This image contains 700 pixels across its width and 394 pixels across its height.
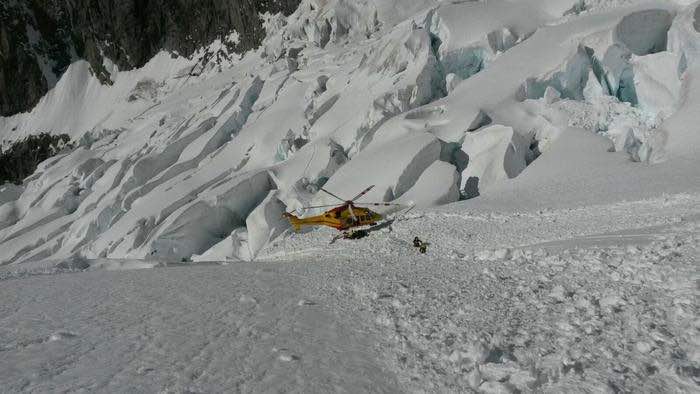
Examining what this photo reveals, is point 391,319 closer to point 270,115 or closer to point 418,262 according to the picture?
point 418,262

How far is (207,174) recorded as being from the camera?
1299 inches

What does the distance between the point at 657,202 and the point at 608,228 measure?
10.7ft

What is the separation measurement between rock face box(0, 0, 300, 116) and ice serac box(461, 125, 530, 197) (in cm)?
5213

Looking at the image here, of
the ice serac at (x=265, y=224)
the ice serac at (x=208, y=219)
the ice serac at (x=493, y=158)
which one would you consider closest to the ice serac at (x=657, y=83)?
the ice serac at (x=493, y=158)

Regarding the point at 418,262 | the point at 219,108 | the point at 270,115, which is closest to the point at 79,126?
the point at 219,108

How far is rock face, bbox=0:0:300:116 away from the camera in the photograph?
6700 centimetres

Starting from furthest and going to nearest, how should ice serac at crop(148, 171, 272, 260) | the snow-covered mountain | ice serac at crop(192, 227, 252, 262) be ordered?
ice serac at crop(148, 171, 272, 260) → ice serac at crop(192, 227, 252, 262) → the snow-covered mountain

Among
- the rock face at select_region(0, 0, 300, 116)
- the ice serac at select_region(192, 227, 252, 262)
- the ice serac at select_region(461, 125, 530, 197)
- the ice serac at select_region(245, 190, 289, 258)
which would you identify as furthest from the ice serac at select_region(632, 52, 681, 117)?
the rock face at select_region(0, 0, 300, 116)

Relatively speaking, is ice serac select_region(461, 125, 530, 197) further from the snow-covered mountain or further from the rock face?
the rock face

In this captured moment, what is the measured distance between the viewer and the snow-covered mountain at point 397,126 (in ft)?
72.2

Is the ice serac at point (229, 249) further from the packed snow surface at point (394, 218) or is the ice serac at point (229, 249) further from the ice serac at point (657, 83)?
the ice serac at point (657, 83)

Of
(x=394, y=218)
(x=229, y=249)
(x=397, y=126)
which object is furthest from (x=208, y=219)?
(x=394, y=218)

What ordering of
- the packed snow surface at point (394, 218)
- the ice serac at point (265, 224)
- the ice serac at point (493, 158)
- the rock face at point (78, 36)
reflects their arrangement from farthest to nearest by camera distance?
the rock face at point (78, 36), the ice serac at point (265, 224), the ice serac at point (493, 158), the packed snow surface at point (394, 218)

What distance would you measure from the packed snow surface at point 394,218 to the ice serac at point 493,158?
0.33 feet
